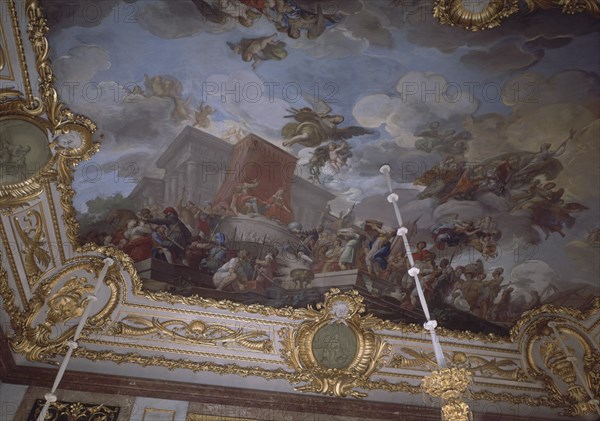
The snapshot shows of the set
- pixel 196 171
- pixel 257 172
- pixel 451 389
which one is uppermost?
pixel 257 172

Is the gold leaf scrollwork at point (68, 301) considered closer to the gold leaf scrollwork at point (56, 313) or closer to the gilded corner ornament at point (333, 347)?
the gold leaf scrollwork at point (56, 313)

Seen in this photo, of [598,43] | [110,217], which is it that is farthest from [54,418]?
[598,43]

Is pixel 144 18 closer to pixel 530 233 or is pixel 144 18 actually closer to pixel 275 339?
pixel 275 339

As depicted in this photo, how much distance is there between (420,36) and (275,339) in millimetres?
5254

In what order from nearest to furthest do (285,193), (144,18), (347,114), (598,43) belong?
1. (144,18)
2. (598,43)
3. (347,114)
4. (285,193)

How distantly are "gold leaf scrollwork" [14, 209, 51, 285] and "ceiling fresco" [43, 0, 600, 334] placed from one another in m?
0.60

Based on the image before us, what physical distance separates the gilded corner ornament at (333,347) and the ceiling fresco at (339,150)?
278mm

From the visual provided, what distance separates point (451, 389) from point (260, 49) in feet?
16.4

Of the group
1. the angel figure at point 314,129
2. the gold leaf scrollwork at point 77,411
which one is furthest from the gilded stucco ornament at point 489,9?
the gold leaf scrollwork at point 77,411

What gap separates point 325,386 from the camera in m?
9.34

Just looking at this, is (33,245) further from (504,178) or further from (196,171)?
(504,178)

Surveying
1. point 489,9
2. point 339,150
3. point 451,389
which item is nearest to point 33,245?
point 339,150

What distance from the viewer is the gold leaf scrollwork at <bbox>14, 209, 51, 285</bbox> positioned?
321 inches

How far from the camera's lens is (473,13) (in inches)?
298
